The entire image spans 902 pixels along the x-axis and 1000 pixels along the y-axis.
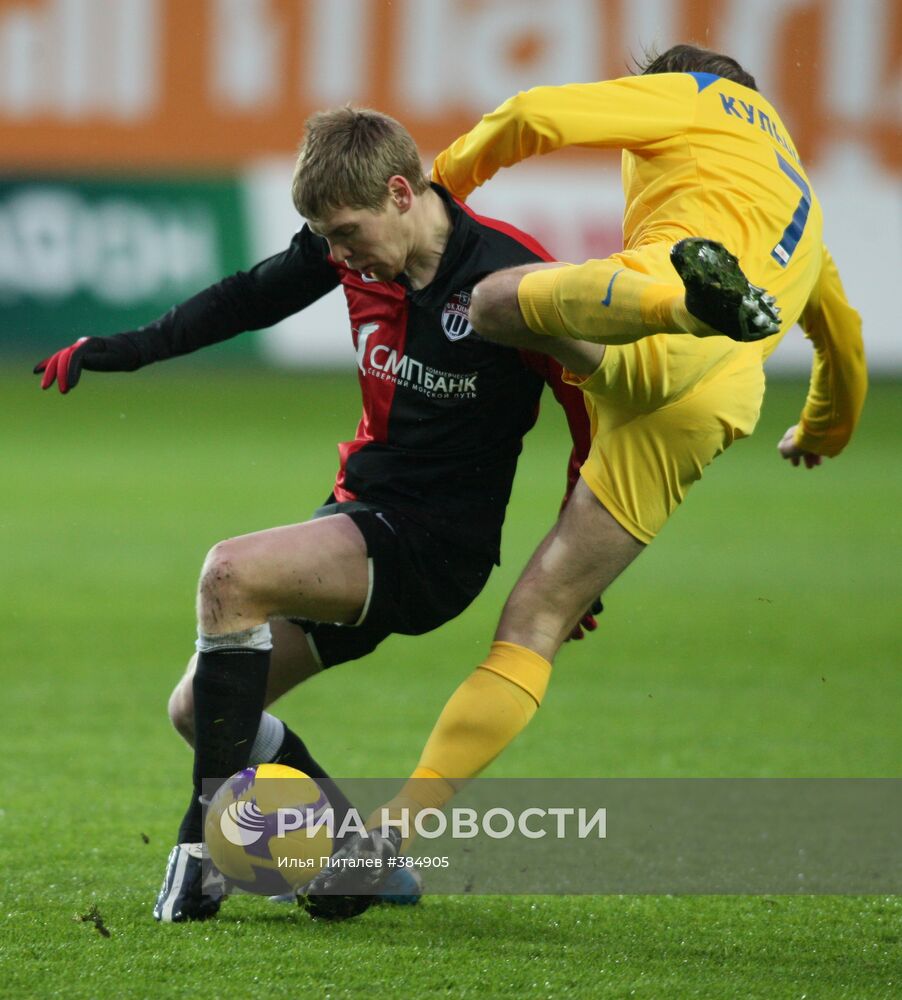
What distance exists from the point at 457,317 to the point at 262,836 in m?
1.20

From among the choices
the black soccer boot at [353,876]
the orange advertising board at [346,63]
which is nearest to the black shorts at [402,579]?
the black soccer boot at [353,876]

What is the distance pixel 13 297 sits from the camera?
15.5 m

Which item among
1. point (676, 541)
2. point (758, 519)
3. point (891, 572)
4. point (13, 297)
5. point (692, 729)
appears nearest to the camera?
point (692, 729)

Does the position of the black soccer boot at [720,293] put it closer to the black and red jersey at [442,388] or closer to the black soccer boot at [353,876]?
the black and red jersey at [442,388]

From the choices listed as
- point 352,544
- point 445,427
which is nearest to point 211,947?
point 352,544

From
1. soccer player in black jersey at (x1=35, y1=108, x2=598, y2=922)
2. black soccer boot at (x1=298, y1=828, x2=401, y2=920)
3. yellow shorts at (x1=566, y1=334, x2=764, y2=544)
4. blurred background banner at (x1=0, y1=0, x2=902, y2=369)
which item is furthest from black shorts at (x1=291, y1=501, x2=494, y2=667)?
blurred background banner at (x1=0, y1=0, x2=902, y2=369)

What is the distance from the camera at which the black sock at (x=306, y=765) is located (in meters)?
3.79

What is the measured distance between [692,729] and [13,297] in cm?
1133

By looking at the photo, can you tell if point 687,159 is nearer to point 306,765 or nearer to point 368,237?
point 368,237

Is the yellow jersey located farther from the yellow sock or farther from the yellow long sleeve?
the yellow sock

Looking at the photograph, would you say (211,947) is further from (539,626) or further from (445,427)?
(445,427)

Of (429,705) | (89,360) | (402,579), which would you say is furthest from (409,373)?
(429,705)

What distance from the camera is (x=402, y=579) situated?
3.56 m

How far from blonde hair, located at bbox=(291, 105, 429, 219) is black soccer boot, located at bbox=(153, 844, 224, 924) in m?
1.42
